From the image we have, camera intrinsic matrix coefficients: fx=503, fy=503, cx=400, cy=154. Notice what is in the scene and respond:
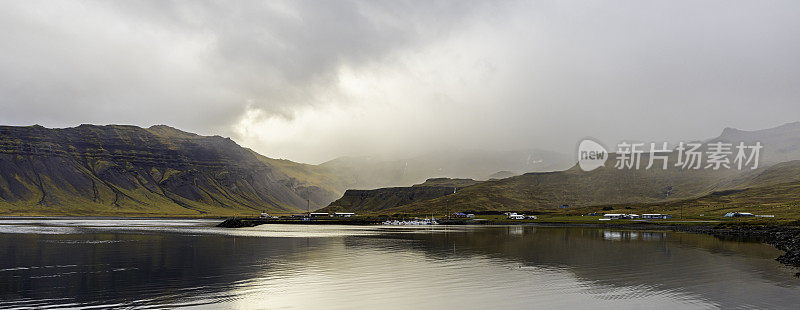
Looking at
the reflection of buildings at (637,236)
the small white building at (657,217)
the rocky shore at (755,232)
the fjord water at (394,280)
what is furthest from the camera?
the small white building at (657,217)

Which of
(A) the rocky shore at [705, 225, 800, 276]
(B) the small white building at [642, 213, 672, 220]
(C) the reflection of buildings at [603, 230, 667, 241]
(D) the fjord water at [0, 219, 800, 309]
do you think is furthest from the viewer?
(B) the small white building at [642, 213, 672, 220]

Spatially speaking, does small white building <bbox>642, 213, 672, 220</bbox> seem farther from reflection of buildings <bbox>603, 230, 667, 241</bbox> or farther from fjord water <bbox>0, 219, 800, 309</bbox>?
fjord water <bbox>0, 219, 800, 309</bbox>

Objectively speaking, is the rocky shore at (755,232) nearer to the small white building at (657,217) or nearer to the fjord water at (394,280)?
the fjord water at (394,280)

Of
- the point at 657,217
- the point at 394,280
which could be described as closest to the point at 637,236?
the point at 394,280

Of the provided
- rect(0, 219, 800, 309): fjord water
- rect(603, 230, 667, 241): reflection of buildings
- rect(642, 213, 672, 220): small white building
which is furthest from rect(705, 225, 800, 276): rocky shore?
rect(642, 213, 672, 220): small white building

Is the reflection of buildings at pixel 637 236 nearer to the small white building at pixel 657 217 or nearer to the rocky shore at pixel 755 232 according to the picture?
the rocky shore at pixel 755 232

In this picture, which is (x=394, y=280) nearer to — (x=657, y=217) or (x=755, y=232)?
(x=755, y=232)

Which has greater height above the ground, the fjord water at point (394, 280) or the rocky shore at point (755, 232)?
the fjord water at point (394, 280)

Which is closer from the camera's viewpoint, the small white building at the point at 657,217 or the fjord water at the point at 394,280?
the fjord water at the point at 394,280

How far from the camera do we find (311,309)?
30859mm

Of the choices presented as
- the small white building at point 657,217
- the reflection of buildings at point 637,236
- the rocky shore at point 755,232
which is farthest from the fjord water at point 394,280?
the small white building at point 657,217

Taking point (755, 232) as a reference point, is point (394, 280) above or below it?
above

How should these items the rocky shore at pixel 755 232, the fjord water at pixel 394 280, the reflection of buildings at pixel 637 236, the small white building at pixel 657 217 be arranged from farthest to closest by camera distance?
the small white building at pixel 657 217 → the reflection of buildings at pixel 637 236 → the rocky shore at pixel 755 232 → the fjord water at pixel 394 280

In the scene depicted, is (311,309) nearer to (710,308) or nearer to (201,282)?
(201,282)
